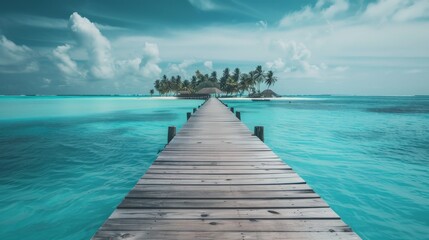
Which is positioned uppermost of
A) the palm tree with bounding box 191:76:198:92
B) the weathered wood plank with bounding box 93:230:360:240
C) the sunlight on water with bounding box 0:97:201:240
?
the palm tree with bounding box 191:76:198:92

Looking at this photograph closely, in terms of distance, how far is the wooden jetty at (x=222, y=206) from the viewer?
7.04ft

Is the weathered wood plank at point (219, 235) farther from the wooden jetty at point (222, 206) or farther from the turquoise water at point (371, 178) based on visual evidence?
the turquoise water at point (371, 178)

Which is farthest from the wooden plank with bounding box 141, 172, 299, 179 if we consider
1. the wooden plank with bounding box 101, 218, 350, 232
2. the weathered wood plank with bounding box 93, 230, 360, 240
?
the weathered wood plank with bounding box 93, 230, 360, 240

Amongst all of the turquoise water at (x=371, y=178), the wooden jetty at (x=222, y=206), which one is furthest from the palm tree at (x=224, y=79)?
the wooden jetty at (x=222, y=206)

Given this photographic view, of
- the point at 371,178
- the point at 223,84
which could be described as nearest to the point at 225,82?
the point at 223,84

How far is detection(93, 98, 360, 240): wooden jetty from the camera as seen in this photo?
7.04 feet

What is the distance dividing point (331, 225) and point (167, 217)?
62.0 inches

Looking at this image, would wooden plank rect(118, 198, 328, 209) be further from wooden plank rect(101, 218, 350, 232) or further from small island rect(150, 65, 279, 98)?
small island rect(150, 65, 279, 98)

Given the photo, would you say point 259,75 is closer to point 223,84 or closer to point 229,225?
point 223,84

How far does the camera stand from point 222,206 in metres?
2.66

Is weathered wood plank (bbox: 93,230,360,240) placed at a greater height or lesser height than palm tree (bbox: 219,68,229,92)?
lesser

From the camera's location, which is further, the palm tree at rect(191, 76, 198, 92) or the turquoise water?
the palm tree at rect(191, 76, 198, 92)

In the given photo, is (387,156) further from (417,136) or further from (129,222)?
(129,222)

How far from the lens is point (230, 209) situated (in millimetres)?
2592
